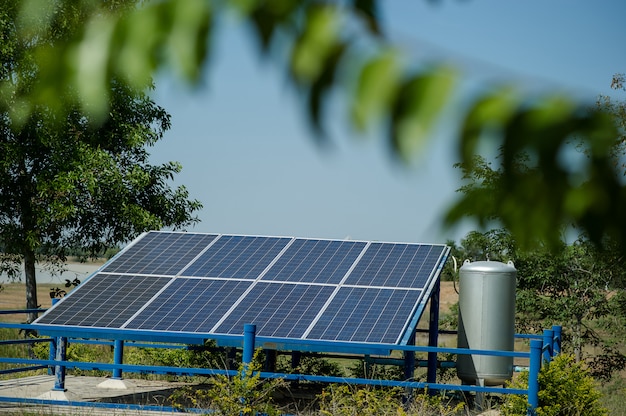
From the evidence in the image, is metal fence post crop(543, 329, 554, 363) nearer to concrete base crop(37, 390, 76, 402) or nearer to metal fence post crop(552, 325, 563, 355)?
metal fence post crop(552, 325, 563, 355)

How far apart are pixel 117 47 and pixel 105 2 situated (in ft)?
0.86

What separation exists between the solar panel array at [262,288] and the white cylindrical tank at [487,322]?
671 mm

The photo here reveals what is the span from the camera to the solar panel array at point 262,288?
38.5ft

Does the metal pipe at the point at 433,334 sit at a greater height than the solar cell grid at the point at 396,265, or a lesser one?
lesser

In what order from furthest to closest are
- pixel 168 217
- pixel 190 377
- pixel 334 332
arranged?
pixel 168 217
pixel 190 377
pixel 334 332

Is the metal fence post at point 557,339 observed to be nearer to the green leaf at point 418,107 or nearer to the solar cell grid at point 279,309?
the solar cell grid at point 279,309

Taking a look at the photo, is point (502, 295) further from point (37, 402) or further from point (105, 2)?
point (105, 2)

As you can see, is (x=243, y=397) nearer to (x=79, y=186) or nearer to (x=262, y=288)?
(x=262, y=288)

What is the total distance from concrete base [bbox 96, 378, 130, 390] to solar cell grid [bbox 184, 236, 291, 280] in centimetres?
245

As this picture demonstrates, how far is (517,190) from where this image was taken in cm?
141

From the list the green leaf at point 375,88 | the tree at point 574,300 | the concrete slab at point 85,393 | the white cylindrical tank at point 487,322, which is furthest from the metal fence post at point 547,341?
the green leaf at point 375,88

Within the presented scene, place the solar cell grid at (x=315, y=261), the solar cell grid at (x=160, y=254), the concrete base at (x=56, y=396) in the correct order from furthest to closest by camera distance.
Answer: the solar cell grid at (x=160, y=254) < the solar cell grid at (x=315, y=261) < the concrete base at (x=56, y=396)

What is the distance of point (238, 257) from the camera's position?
46.7 feet

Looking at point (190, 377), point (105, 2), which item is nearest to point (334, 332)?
point (190, 377)
